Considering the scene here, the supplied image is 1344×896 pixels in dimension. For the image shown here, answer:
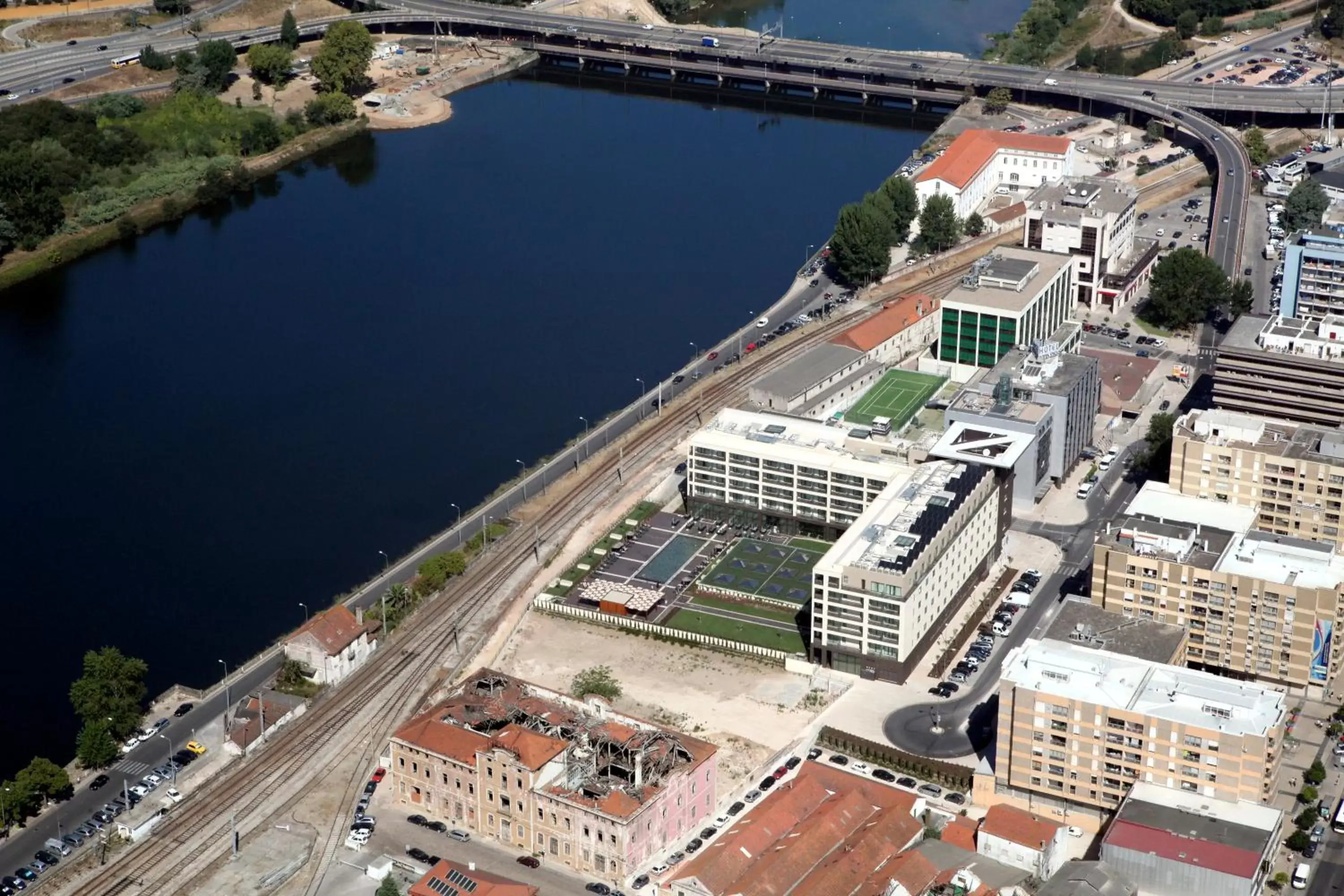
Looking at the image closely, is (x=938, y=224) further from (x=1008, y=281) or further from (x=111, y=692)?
(x=111, y=692)

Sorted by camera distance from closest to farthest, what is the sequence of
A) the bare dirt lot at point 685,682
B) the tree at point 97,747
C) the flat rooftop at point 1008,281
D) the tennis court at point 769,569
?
the tree at point 97,747, the bare dirt lot at point 685,682, the tennis court at point 769,569, the flat rooftop at point 1008,281

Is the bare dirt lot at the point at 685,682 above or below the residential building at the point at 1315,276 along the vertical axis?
below

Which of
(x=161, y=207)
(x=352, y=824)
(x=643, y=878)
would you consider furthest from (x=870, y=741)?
(x=161, y=207)

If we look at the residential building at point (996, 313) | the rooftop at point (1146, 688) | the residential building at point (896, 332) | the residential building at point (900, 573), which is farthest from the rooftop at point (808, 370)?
the rooftop at point (1146, 688)

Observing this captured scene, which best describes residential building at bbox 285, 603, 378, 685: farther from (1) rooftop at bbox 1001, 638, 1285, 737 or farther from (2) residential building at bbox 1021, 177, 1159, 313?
(2) residential building at bbox 1021, 177, 1159, 313

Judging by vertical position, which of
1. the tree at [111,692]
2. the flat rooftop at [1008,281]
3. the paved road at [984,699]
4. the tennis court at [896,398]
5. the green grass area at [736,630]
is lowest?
the paved road at [984,699]

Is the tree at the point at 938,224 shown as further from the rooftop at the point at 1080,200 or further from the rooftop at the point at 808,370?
the rooftop at the point at 808,370

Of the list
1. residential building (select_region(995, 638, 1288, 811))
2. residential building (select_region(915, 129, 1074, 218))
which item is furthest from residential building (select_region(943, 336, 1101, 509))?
residential building (select_region(915, 129, 1074, 218))

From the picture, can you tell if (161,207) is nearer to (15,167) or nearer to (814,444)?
(15,167)
